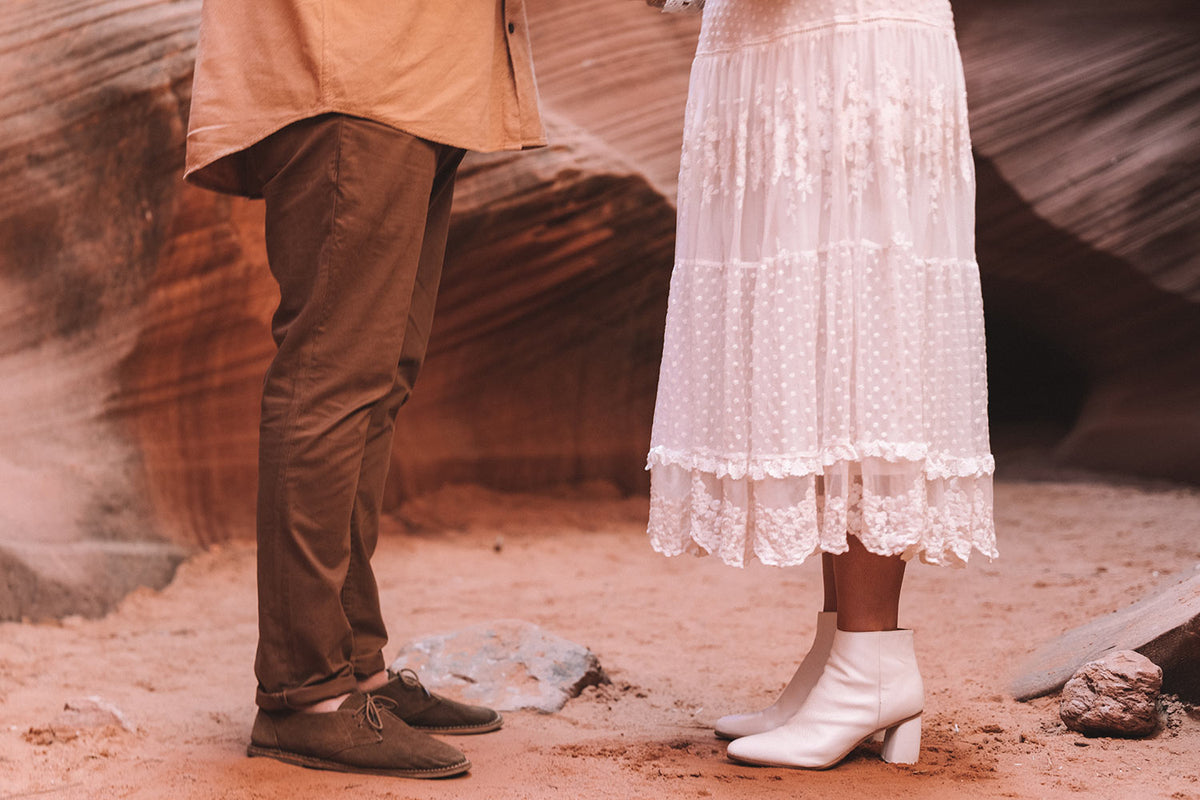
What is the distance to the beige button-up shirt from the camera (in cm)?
131

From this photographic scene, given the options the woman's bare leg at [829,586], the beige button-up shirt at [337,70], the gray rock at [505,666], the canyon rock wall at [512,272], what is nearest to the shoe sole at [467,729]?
the gray rock at [505,666]

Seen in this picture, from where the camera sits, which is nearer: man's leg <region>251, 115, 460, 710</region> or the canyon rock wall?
man's leg <region>251, 115, 460, 710</region>

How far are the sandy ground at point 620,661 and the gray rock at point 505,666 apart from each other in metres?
0.05

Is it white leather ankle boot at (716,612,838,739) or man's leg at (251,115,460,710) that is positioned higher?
man's leg at (251,115,460,710)

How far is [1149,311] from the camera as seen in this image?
4434mm

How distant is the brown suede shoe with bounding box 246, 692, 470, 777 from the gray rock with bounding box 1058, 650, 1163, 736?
34.4 inches

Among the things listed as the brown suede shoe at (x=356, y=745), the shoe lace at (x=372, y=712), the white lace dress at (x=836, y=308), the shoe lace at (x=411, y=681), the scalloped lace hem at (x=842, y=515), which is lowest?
the shoe lace at (x=411, y=681)

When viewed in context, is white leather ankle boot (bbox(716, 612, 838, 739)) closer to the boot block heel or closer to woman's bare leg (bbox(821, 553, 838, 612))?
woman's bare leg (bbox(821, 553, 838, 612))

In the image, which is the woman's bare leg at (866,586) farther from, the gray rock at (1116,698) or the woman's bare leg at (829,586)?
the gray rock at (1116,698)

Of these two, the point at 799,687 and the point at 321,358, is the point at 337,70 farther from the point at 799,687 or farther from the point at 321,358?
the point at 799,687

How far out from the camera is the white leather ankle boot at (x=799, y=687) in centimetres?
150

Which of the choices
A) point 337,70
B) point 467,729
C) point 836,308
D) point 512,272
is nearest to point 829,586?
point 836,308

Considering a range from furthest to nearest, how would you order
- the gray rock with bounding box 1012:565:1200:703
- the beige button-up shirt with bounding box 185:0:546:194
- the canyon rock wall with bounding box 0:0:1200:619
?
the canyon rock wall with bounding box 0:0:1200:619
the gray rock with bounding box 1012:565:1200:703
the beige button-up shirt with bounding box 185:0:546:194

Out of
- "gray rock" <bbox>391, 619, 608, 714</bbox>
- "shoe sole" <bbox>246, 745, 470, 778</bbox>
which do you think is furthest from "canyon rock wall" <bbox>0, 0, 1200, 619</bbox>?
"shoe sole" <bbox>246, 745, 470, 778</bbox>
